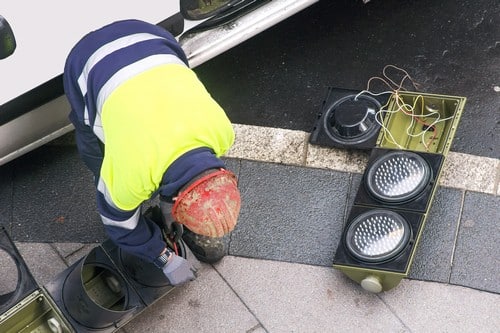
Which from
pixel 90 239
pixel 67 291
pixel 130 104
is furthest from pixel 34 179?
pixel 130 104

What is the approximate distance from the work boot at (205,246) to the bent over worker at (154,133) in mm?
686

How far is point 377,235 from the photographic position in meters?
4.25

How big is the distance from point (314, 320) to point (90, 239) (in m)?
1.33

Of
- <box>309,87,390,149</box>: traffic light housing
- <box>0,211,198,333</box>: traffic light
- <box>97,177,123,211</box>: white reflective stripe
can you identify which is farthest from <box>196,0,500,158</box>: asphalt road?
<box>97,177,123,211</box>: white reflective stripe

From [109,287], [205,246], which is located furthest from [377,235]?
[109,287]

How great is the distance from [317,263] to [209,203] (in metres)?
1.27

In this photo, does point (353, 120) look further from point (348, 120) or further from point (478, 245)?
point (478, 245)

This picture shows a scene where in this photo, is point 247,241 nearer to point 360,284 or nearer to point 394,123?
point 360,284

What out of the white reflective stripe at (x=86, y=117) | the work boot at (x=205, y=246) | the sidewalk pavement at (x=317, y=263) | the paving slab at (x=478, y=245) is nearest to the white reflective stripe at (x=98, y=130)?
the white reflective stripe at (x=86, y=117)

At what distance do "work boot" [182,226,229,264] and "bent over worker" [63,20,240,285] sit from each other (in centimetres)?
69

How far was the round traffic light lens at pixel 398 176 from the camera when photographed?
432 cm

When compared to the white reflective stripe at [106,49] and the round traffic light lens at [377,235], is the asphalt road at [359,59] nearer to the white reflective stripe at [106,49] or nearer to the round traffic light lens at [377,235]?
the round traffic light lens at [377,235]

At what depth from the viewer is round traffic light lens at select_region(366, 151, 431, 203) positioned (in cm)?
432

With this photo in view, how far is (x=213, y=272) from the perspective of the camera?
178 inches
